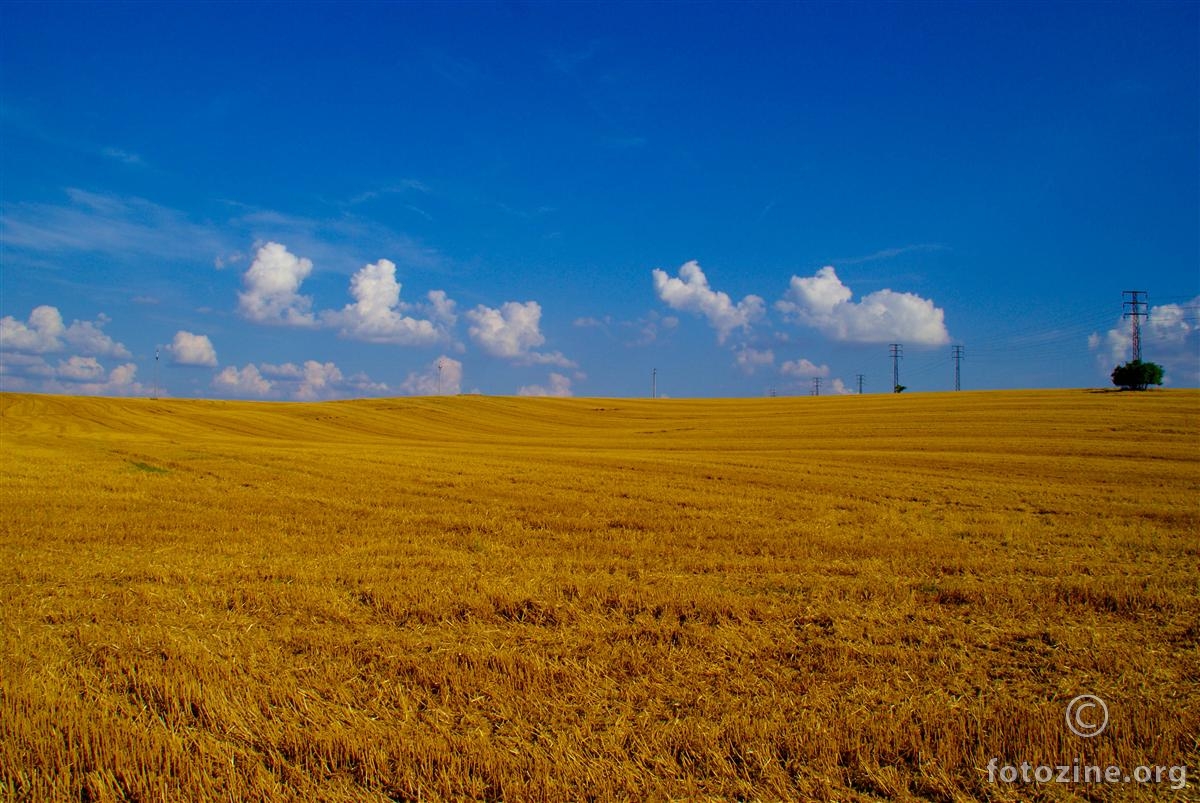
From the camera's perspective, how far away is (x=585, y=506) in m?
16.1

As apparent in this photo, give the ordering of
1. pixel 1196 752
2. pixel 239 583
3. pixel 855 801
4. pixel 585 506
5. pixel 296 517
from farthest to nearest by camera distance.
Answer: pixel 585 506
pixel 296 517
pixel 239 583
pixel 1196 752
pixel 855 801

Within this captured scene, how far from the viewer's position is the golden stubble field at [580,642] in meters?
4.53

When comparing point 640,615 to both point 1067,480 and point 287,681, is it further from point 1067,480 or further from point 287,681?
point 1067,480

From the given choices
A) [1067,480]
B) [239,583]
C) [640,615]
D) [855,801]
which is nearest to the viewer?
[855,801]

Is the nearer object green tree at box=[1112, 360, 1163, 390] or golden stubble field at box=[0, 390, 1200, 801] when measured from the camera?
golden stubble field at box=[0, 390, 1200, 801]

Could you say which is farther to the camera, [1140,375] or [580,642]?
[1140,375]

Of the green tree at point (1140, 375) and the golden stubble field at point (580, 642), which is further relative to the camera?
the green tree at point (1140, 375)

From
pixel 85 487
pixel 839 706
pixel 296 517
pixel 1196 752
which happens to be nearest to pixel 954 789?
pixel 839 706

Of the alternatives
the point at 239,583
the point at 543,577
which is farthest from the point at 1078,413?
the point at 239,583

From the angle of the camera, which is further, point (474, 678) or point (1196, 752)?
point (474, 678)

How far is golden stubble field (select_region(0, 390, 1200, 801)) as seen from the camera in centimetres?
453

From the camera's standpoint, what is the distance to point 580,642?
22.5 feet

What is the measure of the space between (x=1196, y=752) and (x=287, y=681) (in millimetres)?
7166

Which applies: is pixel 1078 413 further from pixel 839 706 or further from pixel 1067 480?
pixel 839 706
